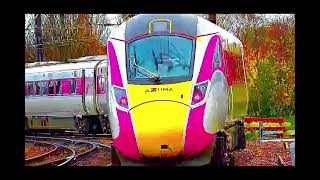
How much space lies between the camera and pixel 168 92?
694 centimetres

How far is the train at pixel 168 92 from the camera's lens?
269 inches

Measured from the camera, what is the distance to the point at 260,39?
9.72 m

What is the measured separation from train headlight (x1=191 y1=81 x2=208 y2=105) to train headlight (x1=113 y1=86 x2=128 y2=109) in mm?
659

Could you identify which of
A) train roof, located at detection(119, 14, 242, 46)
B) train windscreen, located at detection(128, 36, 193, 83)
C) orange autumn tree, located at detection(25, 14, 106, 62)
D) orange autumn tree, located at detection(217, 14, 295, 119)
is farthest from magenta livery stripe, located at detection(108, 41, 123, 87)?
orange autumn tree, located at detection(217, 14, 295, 119)

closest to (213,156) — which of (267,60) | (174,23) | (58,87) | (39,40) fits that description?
(174,23)

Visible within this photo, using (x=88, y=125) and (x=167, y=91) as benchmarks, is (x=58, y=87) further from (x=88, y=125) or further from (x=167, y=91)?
(x=167, y=91)

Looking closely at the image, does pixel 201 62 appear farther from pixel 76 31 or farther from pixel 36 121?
pixel 36 121

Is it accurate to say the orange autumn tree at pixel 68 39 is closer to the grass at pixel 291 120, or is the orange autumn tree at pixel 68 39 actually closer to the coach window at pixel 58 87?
the coach window at pixel 58 87

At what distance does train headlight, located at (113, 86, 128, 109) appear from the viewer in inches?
276

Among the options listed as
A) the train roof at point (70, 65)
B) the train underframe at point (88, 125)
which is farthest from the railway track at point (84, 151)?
the train roof at point (70, 65)
